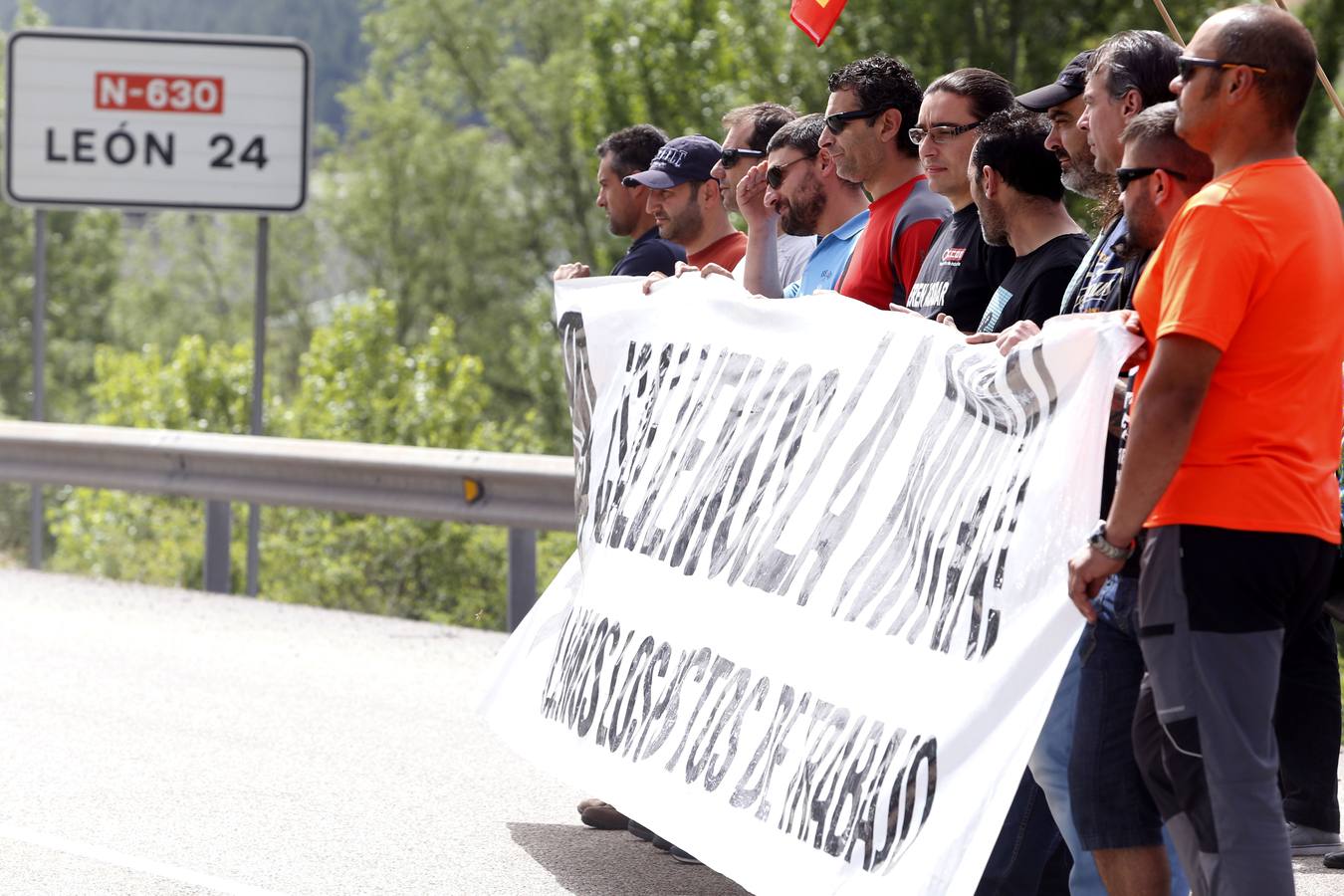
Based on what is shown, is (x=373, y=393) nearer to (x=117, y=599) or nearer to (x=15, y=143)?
(x=15, y=143)

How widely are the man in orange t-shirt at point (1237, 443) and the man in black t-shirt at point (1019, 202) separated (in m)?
0.98

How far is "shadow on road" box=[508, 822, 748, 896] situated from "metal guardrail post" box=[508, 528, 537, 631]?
12.3ft

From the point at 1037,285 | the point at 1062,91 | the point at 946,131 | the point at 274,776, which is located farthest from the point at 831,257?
the point at 274,776

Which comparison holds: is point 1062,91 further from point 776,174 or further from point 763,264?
point 776,174

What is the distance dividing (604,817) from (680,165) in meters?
2.20

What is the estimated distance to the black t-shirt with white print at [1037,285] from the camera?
448cm

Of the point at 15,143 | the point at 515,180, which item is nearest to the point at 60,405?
the point at 515,180

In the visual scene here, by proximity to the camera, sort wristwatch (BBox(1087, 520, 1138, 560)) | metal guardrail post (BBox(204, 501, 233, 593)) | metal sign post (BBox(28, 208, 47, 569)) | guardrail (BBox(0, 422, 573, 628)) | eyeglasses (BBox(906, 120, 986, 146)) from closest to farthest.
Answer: wristwatch (BBox(1087, 520, 1138, 560)) → eyeglasses (BBox(906, 120, 986, 146)) → guardrail (BBox(0, 422, 573, 628)) → metal guardrail post (BBox(204, 501, 233, 593)) → metal sign post (BBox(28, 208, 47, 569))

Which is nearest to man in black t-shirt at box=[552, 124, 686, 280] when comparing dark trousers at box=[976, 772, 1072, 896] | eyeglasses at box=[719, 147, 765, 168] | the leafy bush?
eyeglasses at box=[719, 147, 765, 168]

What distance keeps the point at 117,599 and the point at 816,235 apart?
5428mm

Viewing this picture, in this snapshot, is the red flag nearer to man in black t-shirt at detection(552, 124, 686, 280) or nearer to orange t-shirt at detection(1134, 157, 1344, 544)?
man in black t-shirt at detection(552, 124, 686, 280)

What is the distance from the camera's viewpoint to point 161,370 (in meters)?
30.0

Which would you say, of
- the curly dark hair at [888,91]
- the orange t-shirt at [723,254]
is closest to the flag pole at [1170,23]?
the curly dark hair at [888,91]

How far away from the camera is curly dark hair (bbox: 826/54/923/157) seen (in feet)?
19.0
